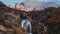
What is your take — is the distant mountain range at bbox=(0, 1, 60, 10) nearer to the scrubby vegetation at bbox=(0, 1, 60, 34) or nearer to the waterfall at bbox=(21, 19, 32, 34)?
the scrubby vegetation at bbox=(0, 1, 60, 34)

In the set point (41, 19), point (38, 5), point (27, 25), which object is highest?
point (38, 5)

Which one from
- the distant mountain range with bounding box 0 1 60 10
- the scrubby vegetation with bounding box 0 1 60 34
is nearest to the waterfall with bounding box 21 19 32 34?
the scrubby vegetation with bounding box 0 1 60 34

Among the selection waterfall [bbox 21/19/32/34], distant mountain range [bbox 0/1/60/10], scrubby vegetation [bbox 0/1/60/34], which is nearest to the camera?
scrubby vegetation [bbox 0/1/60/34]

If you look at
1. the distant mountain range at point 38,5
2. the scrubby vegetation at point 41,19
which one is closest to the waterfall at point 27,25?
the scrubby vegetation at point 41,19

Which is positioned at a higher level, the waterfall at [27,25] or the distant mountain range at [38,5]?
the distant mountain range at [38,5]

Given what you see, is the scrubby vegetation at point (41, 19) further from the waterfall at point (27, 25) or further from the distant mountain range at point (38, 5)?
the distant mountain range at point (38, 5)

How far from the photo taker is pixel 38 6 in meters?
16.6

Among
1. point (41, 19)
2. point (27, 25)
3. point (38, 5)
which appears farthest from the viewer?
point (38, 5)

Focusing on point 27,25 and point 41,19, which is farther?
point 41,19

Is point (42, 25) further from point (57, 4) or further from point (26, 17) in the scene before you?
point (57, 4)

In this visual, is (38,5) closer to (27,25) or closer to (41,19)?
(41,19)

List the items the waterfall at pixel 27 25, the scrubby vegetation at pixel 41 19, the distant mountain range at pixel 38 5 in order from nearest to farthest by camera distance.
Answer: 1. the scrubby vegetation at pixel 41 19
2. the waterfall at pixel 27 25
3. the distant mountain range at pixel 38 5

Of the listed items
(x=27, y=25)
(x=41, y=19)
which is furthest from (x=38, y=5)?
(x=27, y=25)

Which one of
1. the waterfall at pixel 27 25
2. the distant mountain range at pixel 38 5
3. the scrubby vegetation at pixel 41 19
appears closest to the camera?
the scrubby vegetation at pixel 41 19
